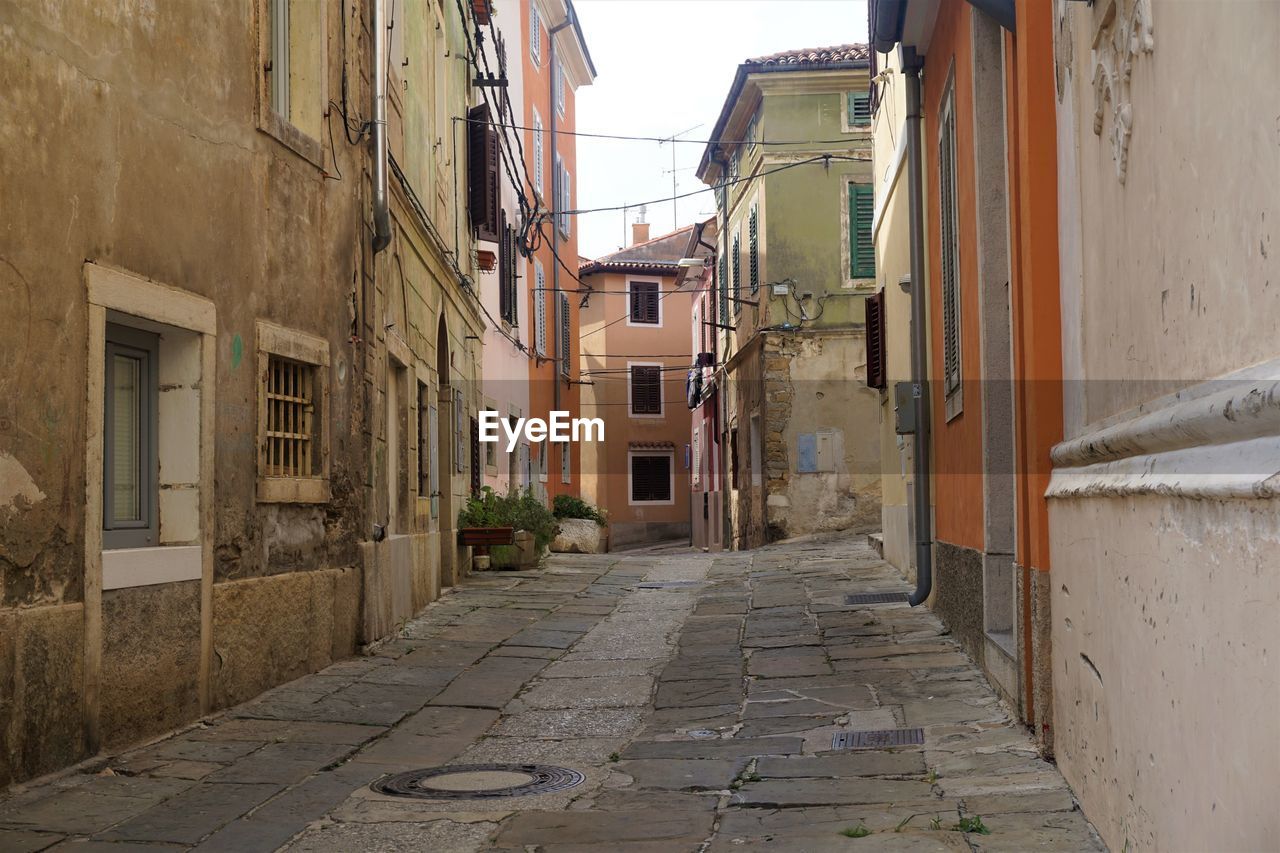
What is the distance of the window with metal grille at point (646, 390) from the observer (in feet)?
142

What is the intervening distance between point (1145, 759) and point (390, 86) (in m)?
9.70

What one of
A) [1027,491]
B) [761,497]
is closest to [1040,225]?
[1027,491]

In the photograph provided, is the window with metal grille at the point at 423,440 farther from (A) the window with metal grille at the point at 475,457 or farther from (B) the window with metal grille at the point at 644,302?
(B) the window with metal grille at the point at 644,302

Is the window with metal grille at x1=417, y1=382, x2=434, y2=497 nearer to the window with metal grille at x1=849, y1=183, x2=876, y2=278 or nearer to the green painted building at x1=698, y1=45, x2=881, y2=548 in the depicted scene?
the green painted building at x1=698, y1=45, x2=881, y2=548

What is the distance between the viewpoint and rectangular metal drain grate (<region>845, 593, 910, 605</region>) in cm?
1130

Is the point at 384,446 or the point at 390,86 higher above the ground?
the point at 390,86

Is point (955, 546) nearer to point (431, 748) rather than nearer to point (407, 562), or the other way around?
point (431, 748)

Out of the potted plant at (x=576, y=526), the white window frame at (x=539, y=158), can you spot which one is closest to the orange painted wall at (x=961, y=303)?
the potted plant at (x=576, y=526)

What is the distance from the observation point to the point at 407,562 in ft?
38.8

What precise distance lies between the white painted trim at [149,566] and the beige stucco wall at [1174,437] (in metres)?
4.32

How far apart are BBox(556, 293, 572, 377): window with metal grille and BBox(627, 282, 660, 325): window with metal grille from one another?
958 centimetres

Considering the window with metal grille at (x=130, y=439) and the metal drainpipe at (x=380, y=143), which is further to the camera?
the metal drainpipe at (x=380, y=143)

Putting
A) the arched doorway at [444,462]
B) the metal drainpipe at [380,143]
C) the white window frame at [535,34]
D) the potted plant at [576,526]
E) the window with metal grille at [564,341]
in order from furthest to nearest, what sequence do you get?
the window with metal grille at [564,341] < the white window frame at [535,34] < the potted plant at [576,526] < the arched doorway at [444,462] < the metal drainpipe at [380,143]

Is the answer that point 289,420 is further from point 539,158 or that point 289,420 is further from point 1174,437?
point 539,158
